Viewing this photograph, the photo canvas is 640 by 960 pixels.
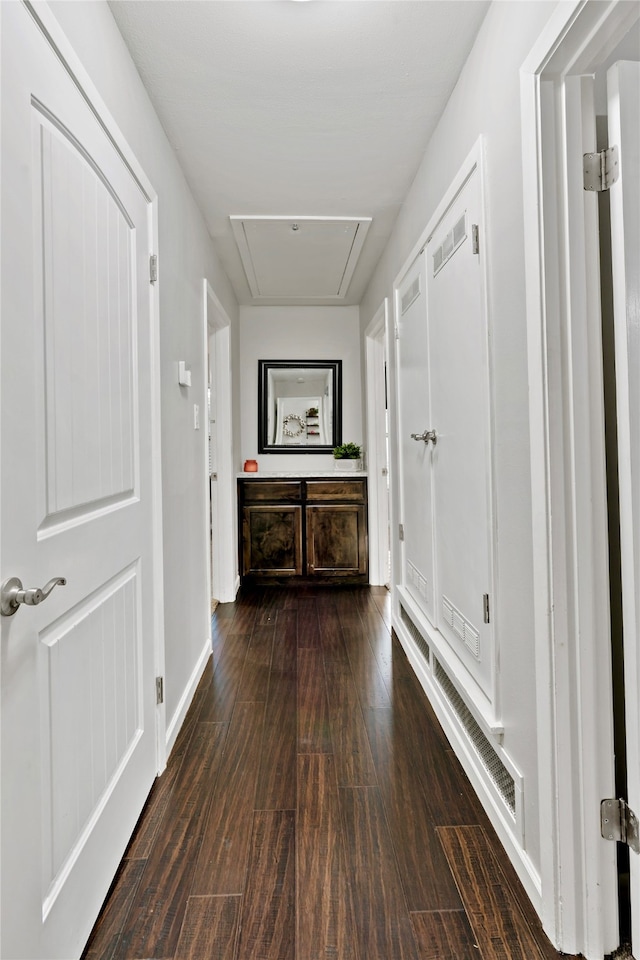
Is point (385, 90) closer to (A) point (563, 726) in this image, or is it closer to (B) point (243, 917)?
(A) point (563, 726)

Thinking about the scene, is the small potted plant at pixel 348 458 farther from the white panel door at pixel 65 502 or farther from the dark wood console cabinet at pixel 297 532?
the white panel door at pixel 65 502

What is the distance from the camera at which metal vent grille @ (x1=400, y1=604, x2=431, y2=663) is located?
2.42m

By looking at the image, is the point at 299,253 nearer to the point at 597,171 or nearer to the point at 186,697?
the point at 597,171

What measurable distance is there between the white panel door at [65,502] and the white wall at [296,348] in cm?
300

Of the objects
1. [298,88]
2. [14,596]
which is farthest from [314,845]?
[298,88]

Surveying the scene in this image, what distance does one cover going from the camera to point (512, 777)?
140 cm

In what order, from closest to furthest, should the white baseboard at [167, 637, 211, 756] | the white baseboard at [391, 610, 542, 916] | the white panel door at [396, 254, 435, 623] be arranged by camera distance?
the white baseboard at [391, 610, 542, 916], the white baseboard at [167, 637, 211, 756], the white panel door at [396, 254, 435, 623]

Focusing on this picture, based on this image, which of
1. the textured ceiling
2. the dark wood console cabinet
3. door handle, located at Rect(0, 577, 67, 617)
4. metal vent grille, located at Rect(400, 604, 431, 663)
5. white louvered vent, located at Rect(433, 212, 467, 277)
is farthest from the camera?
the dark wood console cabinet

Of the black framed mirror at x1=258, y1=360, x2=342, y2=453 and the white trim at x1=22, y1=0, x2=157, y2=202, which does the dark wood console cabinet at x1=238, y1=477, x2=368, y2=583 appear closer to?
the black framed mirror at x1=258, y1=360, x2=342, y2=453

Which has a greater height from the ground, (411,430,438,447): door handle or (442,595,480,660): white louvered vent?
(411,430,438,447): door handle

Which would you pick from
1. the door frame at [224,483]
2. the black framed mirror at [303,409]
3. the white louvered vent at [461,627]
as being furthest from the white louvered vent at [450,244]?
the black framed mirror at [303,409]

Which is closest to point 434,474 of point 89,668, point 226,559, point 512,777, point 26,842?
Result: point 512,777

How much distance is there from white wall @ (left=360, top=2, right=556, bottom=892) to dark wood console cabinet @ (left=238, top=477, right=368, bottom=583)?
105 inches

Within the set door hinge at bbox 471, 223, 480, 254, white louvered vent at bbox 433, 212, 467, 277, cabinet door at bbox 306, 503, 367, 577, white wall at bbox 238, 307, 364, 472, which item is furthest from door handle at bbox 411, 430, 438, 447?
white wall at bbox 238, 307, 364, 472
